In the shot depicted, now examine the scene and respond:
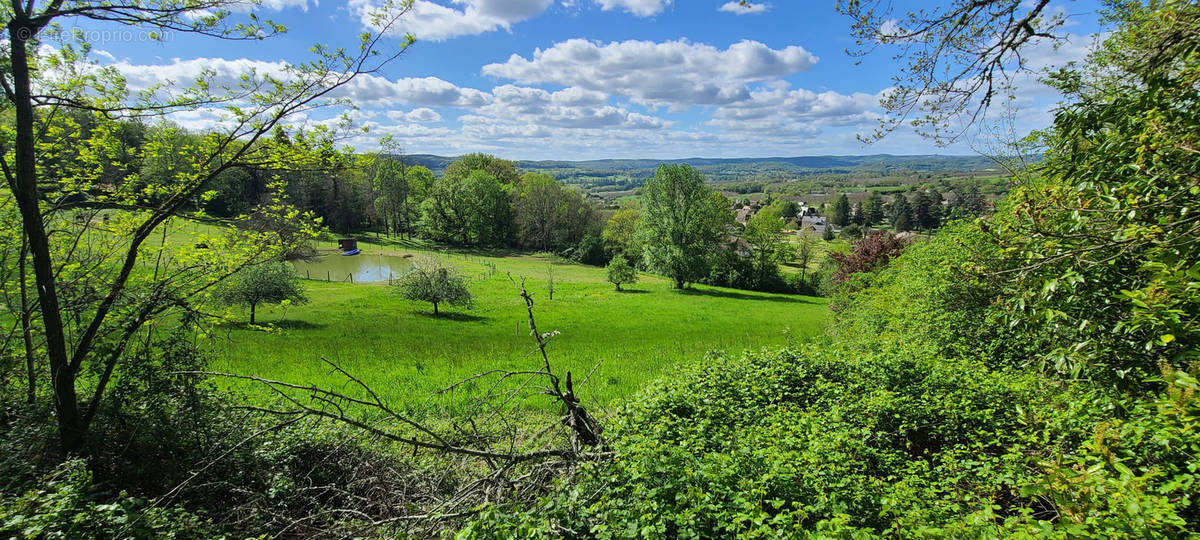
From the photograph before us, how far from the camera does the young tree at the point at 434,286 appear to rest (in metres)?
22.9

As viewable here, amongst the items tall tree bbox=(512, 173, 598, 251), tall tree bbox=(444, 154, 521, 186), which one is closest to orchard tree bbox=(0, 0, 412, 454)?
tall tree bbox=(512, 173, 598, 251)

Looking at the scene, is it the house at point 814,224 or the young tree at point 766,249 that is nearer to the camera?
the young tree at point 766,249

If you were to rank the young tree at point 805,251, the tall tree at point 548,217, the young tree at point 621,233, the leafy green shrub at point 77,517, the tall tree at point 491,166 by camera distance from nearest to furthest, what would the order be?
1. the leafy green shrub at point 77,517
2. the young tree at point 805,251
3. the young tree at point 621,233
4. the tall tree at point 548,217
5. the tall tree at point 491,166

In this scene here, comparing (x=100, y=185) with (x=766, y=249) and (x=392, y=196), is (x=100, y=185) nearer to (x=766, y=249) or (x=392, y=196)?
(x=766, y=249)

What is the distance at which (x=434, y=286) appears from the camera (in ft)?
74.9

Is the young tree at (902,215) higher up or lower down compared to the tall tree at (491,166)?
lower down

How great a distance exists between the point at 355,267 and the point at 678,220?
2922cm

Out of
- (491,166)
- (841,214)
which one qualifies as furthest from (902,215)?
(491,166)

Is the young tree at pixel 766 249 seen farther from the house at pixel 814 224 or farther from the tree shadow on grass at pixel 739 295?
the house at pixel 814 224

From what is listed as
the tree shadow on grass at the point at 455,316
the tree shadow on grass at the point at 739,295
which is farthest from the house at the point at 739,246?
the tree shadow on grass at the point at 455,316

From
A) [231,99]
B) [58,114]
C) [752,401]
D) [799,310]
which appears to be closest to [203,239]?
[58,114]

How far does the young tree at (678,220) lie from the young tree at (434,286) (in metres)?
18.5

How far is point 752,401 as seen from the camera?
17.4ft

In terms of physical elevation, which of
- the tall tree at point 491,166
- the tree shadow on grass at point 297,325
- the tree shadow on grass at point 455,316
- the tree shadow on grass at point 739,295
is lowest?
the tree shadow on grass at point 739,295
